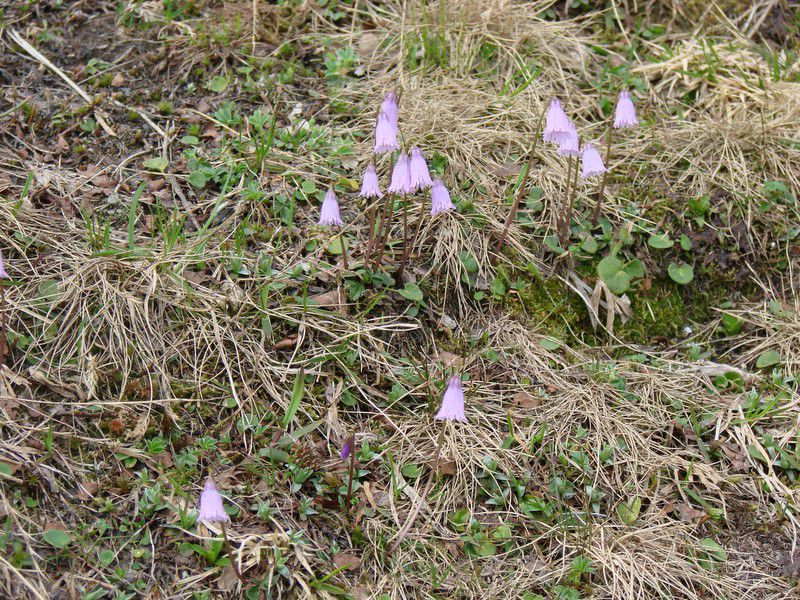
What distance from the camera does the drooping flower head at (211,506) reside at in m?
2.37

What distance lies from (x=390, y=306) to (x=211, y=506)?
116cm

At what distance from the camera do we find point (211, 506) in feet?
7.80

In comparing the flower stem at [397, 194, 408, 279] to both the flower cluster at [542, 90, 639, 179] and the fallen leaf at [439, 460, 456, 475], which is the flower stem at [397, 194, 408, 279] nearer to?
the flower cluster at [542, 90, 639, 179]

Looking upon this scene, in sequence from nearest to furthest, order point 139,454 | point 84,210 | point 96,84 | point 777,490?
1. point 139,454
2. point 777,490
3. point 84,210
4. point 96,84

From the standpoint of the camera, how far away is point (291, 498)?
2.74 m

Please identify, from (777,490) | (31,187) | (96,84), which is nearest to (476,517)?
(777,490)

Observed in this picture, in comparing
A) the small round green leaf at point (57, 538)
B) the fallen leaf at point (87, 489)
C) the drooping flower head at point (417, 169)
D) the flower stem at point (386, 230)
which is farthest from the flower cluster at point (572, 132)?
the small round green leaf at point (57, 538)

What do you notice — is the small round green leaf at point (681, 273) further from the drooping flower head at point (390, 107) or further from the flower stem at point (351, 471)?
the flower stem at point (351, 471)

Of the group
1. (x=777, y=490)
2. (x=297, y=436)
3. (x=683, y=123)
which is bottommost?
(x=777, y=490)

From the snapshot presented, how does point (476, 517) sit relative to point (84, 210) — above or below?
below

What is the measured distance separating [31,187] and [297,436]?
153 cm

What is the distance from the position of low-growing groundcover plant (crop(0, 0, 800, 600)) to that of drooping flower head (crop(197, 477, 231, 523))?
0.03 feet

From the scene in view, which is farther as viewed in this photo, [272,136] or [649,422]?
[272,136]

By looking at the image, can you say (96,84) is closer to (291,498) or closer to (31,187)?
(31,187)
